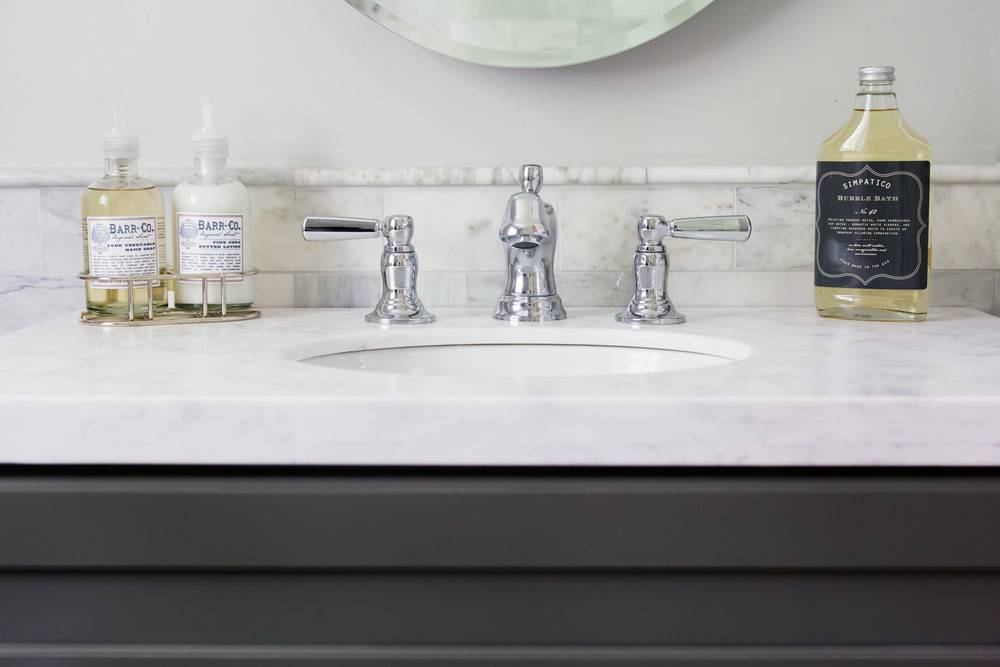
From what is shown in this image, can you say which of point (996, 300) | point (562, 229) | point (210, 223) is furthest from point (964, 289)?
point (210, 223)

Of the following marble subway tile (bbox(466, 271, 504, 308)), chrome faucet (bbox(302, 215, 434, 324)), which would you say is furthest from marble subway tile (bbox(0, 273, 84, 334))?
marble subway tile (bbox(466, 271, 504, 308))

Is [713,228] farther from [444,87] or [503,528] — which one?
[503,528]

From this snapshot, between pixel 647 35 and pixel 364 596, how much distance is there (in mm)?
719

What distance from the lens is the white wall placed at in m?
1.08

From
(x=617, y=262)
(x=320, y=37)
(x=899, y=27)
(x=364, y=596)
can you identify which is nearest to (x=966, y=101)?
(x=899, y=27)

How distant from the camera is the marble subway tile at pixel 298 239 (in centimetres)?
110

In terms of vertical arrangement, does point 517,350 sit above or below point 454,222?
below

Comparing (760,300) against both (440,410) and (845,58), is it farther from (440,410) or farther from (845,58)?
(440,410)

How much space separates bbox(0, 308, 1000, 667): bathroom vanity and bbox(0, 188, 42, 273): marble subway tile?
0.58 m

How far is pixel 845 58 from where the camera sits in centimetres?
108

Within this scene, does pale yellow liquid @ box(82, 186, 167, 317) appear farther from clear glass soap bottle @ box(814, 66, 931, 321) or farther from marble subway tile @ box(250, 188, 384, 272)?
clear glass soap bottle @ box(814, 66, 931, 321)

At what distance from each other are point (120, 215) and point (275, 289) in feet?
0.70

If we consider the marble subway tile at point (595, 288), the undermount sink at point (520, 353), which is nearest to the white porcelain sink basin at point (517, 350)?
the undermount sink at point (520, 353)

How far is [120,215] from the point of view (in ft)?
3.10
